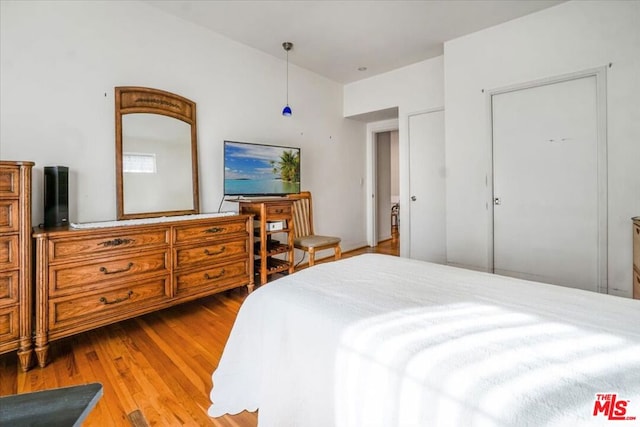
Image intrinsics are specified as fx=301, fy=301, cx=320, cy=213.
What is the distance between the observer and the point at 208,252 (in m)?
2.66

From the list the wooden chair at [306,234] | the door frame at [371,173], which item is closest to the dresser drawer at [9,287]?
the wooden chair at [306,234]

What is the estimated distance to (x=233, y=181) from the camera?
336cm

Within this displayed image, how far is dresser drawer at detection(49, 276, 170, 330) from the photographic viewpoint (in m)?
1.91

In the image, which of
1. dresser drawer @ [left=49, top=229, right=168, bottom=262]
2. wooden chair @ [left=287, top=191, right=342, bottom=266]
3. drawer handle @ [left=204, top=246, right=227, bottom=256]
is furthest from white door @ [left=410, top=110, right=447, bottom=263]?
dresser drawer @ [left=49, top=229, right=168, bottom=262]

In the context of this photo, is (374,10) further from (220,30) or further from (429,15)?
(220,30)

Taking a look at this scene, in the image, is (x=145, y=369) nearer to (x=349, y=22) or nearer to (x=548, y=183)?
(x=349, y=22)

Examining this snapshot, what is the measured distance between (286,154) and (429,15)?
215cm

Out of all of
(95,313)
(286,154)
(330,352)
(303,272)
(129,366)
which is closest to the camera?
(330,352)

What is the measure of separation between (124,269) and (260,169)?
1855 mm

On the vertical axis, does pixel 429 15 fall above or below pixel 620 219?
above

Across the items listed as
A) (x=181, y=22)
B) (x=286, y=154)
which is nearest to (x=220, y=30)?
(x=181, y=22)

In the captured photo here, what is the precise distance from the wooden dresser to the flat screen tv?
25.4 inches
